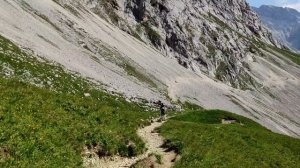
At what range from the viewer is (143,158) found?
106ft

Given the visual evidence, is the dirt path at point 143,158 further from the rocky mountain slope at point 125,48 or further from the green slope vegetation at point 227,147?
the rocky mountain slope at point 125,48

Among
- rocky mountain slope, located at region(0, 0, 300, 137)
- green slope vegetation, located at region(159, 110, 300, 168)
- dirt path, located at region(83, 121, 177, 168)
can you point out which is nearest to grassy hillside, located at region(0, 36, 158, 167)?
dirt path, located at region(83, 121, 177, 168)

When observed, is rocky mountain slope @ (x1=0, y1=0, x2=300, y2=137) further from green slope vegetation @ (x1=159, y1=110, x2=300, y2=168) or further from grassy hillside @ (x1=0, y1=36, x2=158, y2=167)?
grassy hillside @ (x1=0, y1=36, x2=158, y2=167)

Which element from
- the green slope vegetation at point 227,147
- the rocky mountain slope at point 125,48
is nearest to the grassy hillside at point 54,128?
the green slope vegetation at point 227,147

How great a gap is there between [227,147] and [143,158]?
906cm

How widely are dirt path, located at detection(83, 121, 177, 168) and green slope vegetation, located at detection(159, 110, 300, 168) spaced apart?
Result: 0.89m

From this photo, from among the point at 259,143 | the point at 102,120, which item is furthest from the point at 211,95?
the point at 102,120

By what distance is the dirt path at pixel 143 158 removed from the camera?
97.3ft

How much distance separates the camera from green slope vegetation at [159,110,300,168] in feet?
111

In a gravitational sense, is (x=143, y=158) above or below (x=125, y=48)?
above

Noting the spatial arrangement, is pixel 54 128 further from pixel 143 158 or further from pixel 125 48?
pixel 125 48

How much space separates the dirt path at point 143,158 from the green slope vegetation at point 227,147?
889mm

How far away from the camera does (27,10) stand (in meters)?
89.4

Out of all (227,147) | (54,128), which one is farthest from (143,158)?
(227,147)
